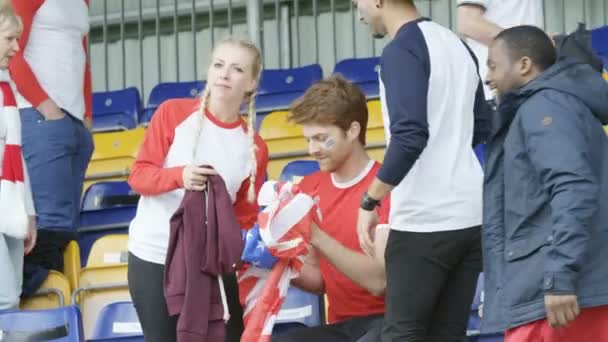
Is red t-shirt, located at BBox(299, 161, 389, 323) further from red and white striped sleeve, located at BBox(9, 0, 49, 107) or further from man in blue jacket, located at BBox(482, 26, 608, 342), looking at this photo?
red and white striped sleeve, located at BBox(9, 0, 49, 107)

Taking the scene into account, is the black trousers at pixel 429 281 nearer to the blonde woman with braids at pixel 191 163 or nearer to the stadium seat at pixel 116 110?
the blonde woman with braids at pixel 191 163

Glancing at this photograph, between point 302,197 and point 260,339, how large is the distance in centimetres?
45

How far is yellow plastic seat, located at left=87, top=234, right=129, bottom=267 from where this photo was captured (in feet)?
19.2

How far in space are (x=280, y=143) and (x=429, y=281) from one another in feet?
10.1

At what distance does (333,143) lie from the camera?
177 inches

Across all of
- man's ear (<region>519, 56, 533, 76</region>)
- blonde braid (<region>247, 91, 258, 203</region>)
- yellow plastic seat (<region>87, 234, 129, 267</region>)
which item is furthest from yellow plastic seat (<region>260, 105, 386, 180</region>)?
man's ear (<region>519, 56, 533, 76</region>)

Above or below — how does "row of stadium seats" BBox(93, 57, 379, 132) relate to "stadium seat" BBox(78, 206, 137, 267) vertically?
above

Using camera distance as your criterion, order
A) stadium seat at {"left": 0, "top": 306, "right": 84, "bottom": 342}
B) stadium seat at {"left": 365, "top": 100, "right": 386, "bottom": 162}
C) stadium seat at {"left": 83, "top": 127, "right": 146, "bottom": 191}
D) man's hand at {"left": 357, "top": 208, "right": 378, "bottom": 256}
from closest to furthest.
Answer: man's hand at {"left": 357, "top": 208, "right": 378, "bottom": 256} < stadium seat at {"left": 0, "top": 306, "right": 84, "bottom": 342} < stadium seat at {"left": 365, "top": 100, "right": 386, "bottom": 162} < stadium seat at {"left": 83, "top": 127, "right": 146, "bottom": 191}

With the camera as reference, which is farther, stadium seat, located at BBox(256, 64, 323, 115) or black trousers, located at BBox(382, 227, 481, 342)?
stadium seat, located at BBox(256, 64, 323, 115)

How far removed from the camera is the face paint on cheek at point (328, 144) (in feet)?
14.8

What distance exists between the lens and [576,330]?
11.5ft

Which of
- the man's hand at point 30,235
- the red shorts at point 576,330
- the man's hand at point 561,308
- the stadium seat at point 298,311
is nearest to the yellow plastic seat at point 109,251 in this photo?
the man's hand at point 30,235

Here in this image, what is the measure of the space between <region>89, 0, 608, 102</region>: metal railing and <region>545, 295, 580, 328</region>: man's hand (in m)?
5.31

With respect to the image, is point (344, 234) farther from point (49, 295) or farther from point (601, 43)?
point (601, 43)
